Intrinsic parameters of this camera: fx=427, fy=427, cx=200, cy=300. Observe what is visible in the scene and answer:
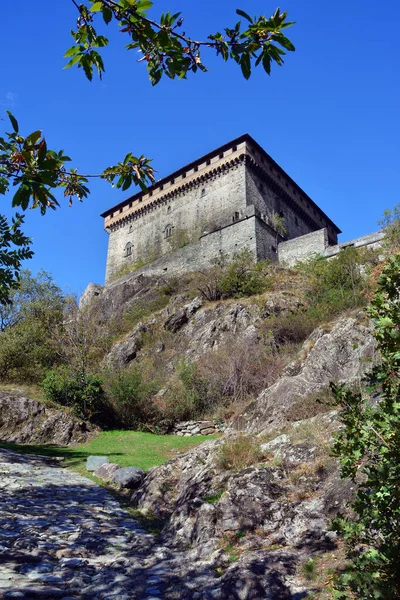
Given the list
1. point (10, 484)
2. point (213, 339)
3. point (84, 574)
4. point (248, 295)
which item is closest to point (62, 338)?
point (213, 339)

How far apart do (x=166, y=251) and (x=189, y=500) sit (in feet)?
107

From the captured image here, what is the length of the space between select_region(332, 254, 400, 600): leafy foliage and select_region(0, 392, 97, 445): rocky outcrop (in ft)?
44.5

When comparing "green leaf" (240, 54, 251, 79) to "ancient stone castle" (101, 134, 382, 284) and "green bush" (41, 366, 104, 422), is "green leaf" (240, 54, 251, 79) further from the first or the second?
"ancient stone castle" (101, 134, 382, 284)

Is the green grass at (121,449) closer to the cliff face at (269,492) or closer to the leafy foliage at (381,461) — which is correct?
the cliff face at (269,492)

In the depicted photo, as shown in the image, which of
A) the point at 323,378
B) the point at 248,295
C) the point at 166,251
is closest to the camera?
the point at 323,378

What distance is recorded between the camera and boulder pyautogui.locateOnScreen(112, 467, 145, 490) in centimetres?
848

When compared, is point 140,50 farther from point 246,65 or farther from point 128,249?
point 128,249

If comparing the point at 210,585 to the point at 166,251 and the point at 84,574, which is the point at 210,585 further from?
the point at 166,251

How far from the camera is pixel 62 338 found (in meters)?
19.9

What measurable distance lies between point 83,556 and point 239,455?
2638 mm

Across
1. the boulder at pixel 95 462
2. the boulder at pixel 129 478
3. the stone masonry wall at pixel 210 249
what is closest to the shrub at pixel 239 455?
the boulder at pixel 129 478

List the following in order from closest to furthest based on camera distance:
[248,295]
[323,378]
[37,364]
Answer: [323,378], [37,364], [248,295]

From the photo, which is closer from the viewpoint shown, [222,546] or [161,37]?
[161,37]

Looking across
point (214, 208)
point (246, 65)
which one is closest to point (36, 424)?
point (246, 65)
